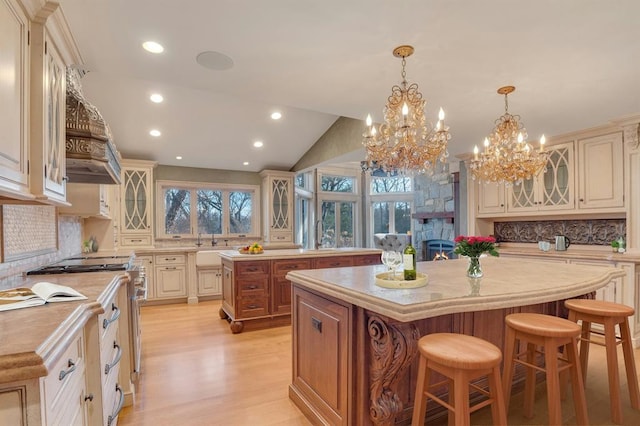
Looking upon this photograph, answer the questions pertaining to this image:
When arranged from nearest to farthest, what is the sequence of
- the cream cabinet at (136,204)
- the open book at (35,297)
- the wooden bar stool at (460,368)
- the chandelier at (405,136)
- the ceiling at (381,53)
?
1. the open book at (35,297)
2. the wooden bar stool at (460,368)
3. the ceiling at (381,53)
4. the chandelier at (405,136)
5. the cream cabinet at (136,204)

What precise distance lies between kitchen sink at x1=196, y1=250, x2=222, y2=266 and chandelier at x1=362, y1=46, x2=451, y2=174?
373 cm

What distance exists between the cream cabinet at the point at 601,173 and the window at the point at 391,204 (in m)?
4.36

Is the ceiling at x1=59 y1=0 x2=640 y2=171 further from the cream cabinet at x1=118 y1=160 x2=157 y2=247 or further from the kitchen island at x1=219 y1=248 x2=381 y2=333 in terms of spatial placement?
the kitchen island at x1=219 y1=248 x2=381 y2=333

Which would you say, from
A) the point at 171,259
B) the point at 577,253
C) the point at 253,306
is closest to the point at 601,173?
the point at 577,253

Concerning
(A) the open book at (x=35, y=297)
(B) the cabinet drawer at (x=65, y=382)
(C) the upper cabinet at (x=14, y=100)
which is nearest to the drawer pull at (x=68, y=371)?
(B) the cabinet drawer at (x=65, y=382)

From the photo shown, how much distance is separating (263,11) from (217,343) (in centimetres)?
318

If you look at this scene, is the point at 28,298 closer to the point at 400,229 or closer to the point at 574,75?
the point at 574,75

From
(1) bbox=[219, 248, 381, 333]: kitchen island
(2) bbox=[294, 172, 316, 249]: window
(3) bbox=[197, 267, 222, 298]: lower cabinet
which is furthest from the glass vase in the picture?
(2) bbox=[294, 172, 316, 249]: window

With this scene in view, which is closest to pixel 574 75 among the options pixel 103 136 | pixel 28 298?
pixel 103 136

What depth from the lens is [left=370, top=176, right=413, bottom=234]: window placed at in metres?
8.37

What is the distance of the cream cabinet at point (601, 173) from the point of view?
3652 mm

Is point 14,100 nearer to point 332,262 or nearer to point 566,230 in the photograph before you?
point 332,262

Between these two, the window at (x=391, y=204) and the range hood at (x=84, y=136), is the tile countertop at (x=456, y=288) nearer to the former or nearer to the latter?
the range hood at (x=84, y=136)

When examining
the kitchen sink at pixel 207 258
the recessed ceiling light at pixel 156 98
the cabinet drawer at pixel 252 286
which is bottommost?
the cabinet drawer at pixel 252 286
